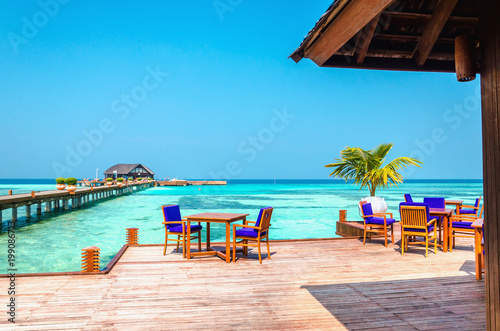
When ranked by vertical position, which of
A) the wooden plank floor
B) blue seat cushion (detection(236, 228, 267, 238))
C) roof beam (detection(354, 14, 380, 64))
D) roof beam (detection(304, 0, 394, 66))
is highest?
roof beam (detection(354, 14, 380, 64))

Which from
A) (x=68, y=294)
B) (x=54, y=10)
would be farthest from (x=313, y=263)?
(x=54, y=10)

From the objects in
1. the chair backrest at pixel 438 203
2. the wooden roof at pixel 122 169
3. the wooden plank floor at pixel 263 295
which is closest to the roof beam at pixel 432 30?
the wooden plank floor at pixel 263 295

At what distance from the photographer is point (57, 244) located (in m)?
11.6

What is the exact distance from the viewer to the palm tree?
9.42m

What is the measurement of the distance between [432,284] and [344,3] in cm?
367

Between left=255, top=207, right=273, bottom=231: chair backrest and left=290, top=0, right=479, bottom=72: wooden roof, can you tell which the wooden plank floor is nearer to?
left=255, top=207, right=273, bottom=231: chair backrest

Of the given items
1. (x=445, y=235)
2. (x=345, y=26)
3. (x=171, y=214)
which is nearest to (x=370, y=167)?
(x=445, y=235)

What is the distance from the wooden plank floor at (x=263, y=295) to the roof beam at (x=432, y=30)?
228 centimetres

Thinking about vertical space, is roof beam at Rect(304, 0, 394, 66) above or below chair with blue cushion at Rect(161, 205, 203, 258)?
above

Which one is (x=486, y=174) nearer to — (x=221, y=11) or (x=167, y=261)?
(x=167, y=261)

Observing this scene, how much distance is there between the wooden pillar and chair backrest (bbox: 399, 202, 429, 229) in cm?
435

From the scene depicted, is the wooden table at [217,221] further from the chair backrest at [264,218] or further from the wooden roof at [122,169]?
the wooden roof at [122,169]

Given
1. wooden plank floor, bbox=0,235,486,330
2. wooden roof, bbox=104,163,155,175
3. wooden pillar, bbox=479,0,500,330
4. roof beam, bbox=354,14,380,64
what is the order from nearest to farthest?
wooden pillar, bbox=479,0,500,330 → roof beam, bbox=354,14,380,64 → wooden plank floor, bbox=0,235,486,330 → wooden roof, bbox=104,163,155,175

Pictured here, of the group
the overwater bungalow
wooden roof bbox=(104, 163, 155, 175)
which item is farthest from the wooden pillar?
wooden roof bbox=(104, 163, 155, 175)
